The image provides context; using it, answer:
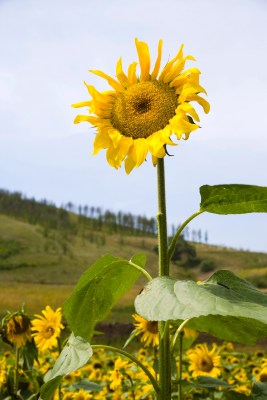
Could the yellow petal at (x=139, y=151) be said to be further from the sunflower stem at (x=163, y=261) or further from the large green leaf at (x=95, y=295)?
the large green leaf at (x=95, y=295)

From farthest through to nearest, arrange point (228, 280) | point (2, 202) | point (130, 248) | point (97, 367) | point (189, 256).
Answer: point (2, 202) < point (130, 248) < point (189, 256) < point (97, 367) < point (228, 280)

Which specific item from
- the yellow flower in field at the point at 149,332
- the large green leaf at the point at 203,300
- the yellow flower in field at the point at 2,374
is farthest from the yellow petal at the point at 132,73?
the yellow flower in field at the point at 2,374

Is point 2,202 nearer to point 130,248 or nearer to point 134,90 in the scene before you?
point 130,248

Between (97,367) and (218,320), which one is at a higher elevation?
(218,320)

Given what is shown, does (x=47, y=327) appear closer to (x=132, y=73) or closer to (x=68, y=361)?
(x=68, y=361)

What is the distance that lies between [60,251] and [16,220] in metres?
12.5

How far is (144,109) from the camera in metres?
1.75

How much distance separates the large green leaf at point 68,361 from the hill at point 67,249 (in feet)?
101

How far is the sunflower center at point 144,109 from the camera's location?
1.73m

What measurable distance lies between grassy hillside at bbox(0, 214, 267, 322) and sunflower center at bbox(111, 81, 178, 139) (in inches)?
1326

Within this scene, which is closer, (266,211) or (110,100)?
(266,211)

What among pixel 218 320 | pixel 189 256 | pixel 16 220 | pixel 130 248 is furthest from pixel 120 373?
pixel 16 220

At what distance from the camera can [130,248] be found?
60.1 meters

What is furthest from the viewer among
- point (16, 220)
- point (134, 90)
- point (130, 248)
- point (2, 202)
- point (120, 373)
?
point (2, 202)
